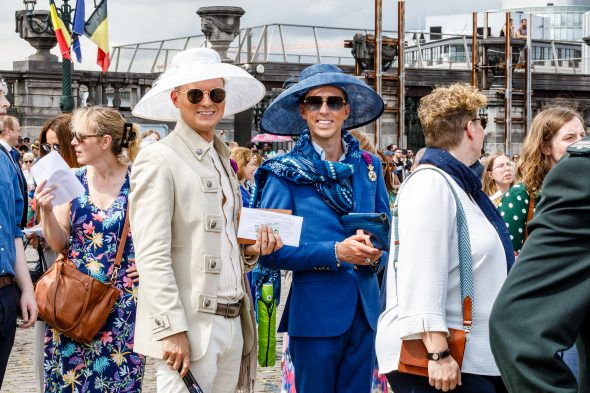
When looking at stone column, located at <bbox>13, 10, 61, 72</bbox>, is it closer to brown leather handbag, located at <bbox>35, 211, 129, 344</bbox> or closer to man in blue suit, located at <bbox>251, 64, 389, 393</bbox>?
brown leather handbag, located at <bbox>35, 211, 129, 344</bbox>

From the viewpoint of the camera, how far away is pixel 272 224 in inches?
201

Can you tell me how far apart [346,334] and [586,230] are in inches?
123

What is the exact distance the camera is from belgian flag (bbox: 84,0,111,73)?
2402cm

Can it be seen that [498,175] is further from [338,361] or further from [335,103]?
[338,361]

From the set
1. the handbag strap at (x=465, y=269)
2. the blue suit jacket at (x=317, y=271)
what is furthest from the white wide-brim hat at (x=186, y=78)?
the handbag strap at (x=465, y=269)

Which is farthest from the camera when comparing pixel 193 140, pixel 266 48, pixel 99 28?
pixel 266 48

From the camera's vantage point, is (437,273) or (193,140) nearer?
(437,273)

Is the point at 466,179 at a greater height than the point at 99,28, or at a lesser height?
lesser

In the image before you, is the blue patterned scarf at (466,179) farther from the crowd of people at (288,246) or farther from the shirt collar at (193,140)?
the shirt collar at (193,140)

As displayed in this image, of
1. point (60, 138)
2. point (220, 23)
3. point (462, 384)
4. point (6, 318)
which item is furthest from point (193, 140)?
point (220, 23)

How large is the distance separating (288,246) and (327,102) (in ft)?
2.55

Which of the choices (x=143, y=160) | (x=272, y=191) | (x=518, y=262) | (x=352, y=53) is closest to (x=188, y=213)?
(x=143, y=160)

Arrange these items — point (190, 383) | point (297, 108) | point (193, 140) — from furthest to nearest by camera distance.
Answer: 1. point (297, 108)
2. point (193, 140)
3. point (190, 383)

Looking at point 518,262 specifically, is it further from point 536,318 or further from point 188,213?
point 188,213
